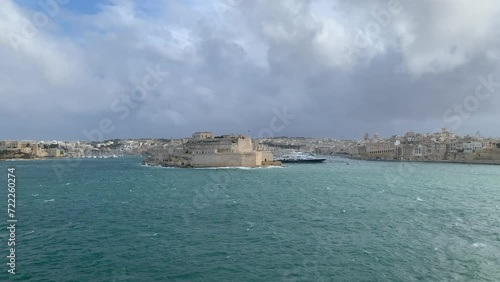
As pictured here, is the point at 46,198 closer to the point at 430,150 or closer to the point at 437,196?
the point at 437,196

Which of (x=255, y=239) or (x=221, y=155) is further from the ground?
(x=221, y=155)

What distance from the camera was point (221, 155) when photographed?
49.0 m

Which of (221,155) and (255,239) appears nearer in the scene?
(255,239)

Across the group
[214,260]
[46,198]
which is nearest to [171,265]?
[214,260]

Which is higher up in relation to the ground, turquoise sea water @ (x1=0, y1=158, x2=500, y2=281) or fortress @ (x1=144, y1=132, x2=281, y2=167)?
fortress @ (x1=144, y1=132, x2=281, y2=167)

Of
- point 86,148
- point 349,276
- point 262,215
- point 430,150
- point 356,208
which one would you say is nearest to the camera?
point 349,276

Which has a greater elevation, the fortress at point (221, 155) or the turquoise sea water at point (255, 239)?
the fortress at point (221, 155)

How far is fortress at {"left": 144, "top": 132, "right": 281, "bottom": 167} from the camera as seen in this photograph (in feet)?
161

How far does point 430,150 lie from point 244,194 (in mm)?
65935

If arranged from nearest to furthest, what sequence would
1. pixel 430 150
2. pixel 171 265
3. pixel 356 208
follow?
1. pixel 171 265
2. pixel 356 208
3. pixel 430 150

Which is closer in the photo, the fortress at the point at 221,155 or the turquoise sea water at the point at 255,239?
the turquoise sea water at the point at 255,239

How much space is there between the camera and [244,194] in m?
22.2

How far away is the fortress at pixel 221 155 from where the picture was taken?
49.0 meters

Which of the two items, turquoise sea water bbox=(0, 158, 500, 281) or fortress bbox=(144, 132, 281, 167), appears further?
fortress bbox=(144, 132, 281, 167)
